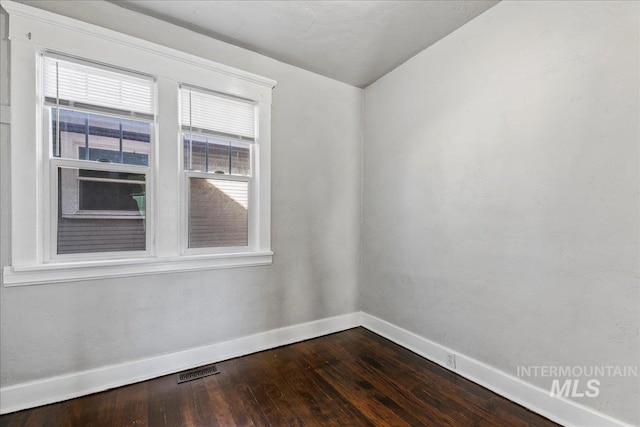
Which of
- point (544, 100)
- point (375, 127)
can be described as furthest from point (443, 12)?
point (375, 127)

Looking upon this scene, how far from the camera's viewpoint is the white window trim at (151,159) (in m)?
1.85

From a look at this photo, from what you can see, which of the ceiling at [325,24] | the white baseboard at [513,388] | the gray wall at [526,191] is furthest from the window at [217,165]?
the white baseboard at [513,388]

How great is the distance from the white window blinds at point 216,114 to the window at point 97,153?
10.9 inches

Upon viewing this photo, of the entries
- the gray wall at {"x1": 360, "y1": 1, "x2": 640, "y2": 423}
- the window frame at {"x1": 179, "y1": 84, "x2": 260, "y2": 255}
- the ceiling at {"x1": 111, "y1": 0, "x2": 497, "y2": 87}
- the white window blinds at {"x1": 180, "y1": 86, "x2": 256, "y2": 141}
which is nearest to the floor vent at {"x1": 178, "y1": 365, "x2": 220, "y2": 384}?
the window frame at {"x1": 179, "y1": 84, "x2": 260, "y2": 255}

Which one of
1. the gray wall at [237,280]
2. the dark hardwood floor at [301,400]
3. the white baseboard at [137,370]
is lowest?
the dark hardwood floor at [301,400]

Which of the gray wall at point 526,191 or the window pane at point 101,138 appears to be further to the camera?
the window pane at point 101,138

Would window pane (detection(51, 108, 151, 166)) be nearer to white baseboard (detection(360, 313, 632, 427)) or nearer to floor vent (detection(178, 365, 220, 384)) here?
floor vent (detection(178, 365, 220, 384))

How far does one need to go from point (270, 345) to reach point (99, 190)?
78.9 inches

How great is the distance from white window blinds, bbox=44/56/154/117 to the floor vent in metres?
2.14

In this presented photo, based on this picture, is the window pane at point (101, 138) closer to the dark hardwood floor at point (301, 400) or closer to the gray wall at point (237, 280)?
Answer: the gray wall at point (237, 280)

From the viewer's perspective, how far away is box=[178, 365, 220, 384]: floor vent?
7.34ft

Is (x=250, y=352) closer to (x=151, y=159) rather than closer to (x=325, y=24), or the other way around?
(x=151, y=159)

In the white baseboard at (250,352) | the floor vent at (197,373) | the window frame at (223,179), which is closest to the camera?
the white baseboard at (250,352)

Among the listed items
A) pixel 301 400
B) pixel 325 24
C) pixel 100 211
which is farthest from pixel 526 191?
pixel 100 211
